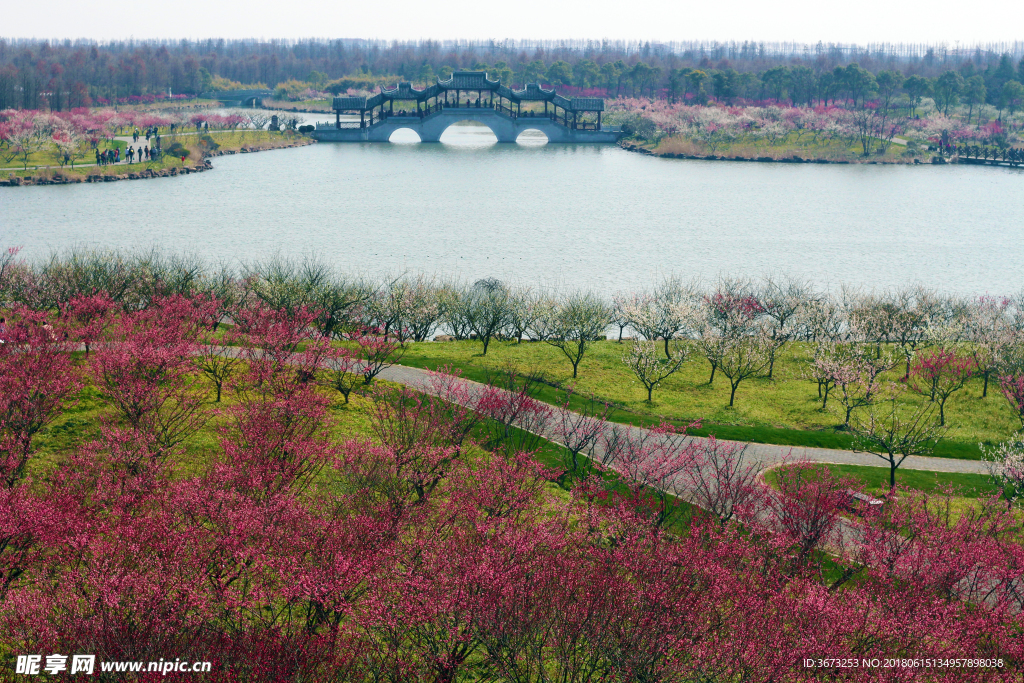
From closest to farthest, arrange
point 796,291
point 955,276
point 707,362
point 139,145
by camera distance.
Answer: point 707,362
point 796,291
point 955,276
point 139,145

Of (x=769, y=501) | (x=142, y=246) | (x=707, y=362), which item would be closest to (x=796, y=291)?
(x=707, y=362)

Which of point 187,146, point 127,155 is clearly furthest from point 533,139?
point 127,155

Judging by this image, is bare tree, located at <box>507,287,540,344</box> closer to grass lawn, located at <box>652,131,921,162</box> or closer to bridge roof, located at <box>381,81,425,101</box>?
grass lawn, located at <box>652,131,921,162</box>

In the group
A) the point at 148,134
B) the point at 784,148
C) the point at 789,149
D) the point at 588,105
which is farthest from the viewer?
the point at 588,105

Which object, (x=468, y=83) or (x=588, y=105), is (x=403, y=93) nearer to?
(x=468, y=83)

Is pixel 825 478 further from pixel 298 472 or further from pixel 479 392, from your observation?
pixel 298 472
